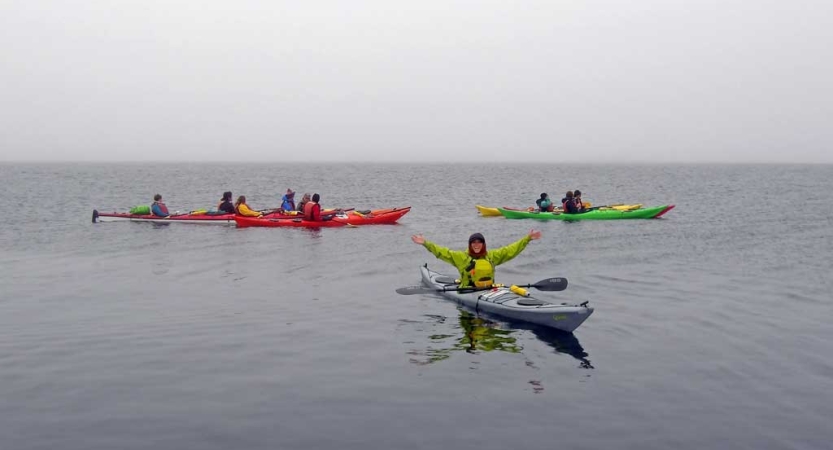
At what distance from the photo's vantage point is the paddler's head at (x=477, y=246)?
14.3 metres

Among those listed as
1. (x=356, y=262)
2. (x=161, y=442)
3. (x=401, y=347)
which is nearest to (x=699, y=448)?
(x=401, y=347)

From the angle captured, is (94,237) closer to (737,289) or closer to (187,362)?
(187,362)

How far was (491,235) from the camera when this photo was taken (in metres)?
29.1

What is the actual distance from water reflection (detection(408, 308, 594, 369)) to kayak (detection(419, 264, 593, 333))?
0.61 ft

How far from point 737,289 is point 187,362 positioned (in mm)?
12880

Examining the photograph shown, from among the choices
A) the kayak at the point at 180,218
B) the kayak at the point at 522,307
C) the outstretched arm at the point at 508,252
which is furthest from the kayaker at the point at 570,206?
the outstretched arm at the point at 508,252

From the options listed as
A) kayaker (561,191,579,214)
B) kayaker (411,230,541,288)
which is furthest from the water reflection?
kayaker (561,191,579,214)

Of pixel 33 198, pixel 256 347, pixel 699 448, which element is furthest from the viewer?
pixel 33 198

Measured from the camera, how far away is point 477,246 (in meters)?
14.5

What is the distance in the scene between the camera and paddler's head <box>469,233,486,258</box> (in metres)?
14.3

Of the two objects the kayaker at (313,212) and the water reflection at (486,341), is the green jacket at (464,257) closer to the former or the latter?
the water reflection at (486,341)

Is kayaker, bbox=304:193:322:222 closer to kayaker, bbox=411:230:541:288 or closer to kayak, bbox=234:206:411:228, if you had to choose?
kayak, bbox=234:206:411:228

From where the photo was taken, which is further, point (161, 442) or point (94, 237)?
point (94, 237)

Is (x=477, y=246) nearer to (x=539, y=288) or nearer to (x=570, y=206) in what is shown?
(x=539, y=288)
